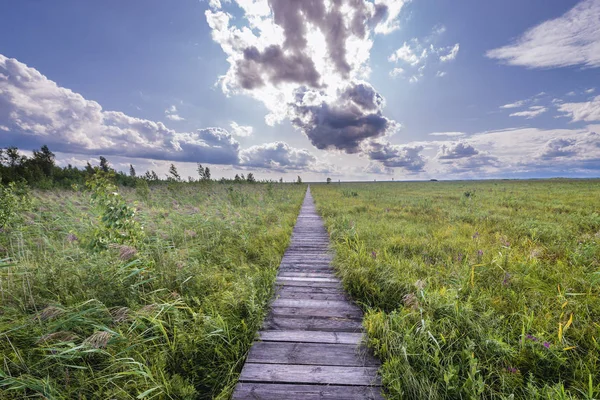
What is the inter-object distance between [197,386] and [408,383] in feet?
6.72

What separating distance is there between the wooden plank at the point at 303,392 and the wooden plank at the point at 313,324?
2.54ft

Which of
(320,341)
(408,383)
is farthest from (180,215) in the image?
(408,383)

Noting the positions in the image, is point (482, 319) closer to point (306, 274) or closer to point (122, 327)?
point (306, 274)

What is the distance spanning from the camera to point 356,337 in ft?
9.31

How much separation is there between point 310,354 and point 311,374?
→ 9.7 inches

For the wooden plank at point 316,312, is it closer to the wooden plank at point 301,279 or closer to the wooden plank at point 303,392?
the wooden plank at point 301,279

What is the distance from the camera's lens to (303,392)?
7.10 ft

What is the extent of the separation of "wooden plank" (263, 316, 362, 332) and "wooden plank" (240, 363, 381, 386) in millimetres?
577

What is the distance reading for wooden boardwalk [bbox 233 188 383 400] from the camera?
2188 millimetres

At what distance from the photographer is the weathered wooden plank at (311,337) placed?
2.77m

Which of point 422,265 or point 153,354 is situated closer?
point 153,354

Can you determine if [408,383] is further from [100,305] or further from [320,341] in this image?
[100,305]

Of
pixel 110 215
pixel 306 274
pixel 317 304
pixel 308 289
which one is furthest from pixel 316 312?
pixel 110 215

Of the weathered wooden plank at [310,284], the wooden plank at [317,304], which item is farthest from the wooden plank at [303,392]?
the weathered wooden plank at [310,284]
